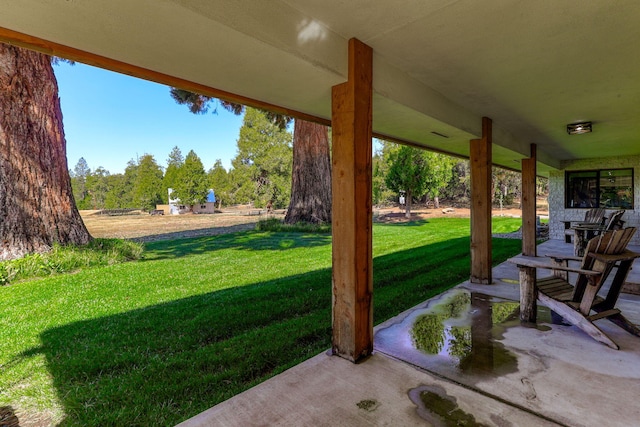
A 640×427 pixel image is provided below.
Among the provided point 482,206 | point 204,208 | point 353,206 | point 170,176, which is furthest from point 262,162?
point 353,206

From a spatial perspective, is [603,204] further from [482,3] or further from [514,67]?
[482,3]

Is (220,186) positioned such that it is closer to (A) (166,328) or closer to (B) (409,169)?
(B) (409,169)

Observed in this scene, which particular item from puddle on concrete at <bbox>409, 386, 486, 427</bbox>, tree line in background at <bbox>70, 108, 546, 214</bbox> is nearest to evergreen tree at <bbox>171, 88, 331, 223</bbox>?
tree line in background at <bbox>70, 108, 546, 214</bbox>

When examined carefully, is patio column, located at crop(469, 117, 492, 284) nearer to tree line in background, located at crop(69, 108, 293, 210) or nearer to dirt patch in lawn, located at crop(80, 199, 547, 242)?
dirt patch in lawn, located at crop(80, 199, 547, 242)

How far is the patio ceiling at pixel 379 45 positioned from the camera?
5.86 feet

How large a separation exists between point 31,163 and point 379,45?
8.02 m

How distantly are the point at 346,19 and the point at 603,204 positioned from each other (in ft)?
35.4

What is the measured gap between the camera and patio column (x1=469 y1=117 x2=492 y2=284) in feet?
15.9

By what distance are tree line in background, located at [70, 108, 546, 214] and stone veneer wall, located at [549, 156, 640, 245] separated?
7969mm

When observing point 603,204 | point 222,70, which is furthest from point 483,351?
point 603,204

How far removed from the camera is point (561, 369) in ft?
7.93

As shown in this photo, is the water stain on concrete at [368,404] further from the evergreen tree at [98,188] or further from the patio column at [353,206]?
the evergreen tree at [98,188]

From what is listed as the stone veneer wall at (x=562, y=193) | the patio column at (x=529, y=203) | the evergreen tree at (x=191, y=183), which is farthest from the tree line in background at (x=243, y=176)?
the patio column at (x=529, y=203)

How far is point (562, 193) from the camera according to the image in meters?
10.0
